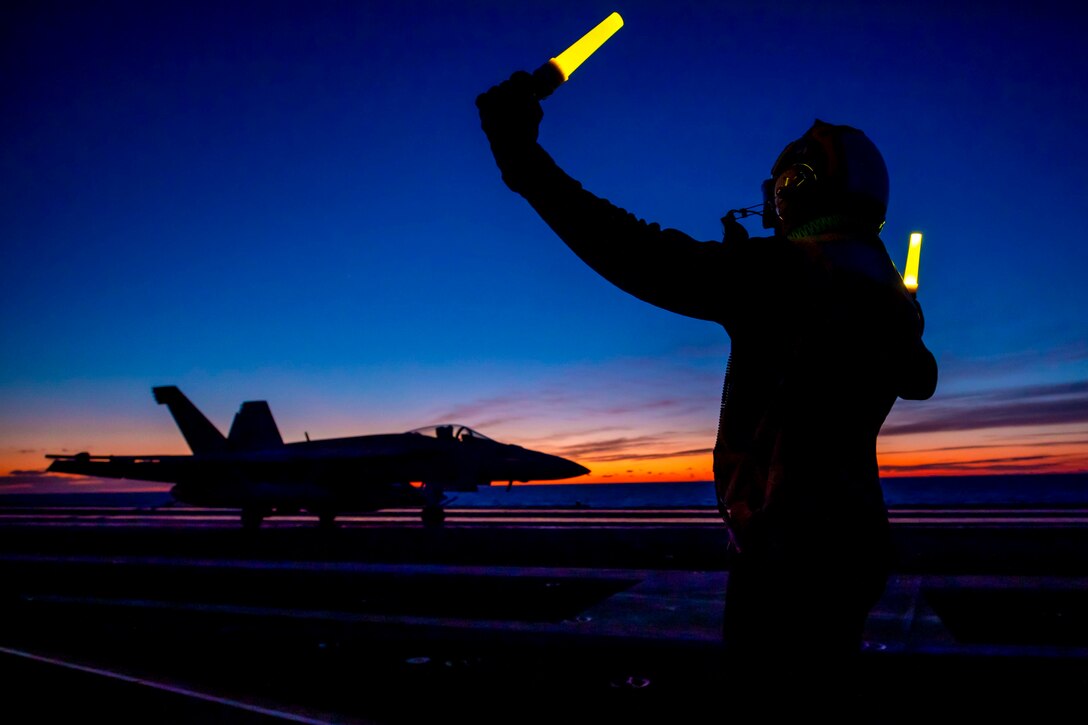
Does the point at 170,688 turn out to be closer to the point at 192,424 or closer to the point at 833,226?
the point at 833,226

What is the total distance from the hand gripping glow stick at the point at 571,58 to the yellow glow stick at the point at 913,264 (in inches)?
43.5

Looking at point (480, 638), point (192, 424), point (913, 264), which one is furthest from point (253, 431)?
point (913, 264)

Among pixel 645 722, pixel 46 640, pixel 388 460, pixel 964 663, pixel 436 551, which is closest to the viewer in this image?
pixel 645 722

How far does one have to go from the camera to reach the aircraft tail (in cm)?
2359

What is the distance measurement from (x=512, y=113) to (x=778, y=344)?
2.30 feet

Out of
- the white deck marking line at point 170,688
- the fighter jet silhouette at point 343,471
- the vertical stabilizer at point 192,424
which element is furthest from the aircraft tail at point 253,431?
the white deck marking line at point 170,688

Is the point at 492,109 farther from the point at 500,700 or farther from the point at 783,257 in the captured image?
the point at 500,700

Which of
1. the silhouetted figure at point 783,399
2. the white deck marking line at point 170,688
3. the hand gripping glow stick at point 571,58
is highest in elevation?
the hand gripping glow stick at point 571,58

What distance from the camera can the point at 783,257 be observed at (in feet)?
4.41

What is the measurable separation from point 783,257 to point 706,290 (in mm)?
202

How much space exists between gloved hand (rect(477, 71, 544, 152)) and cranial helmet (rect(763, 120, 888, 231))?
2.17 ft

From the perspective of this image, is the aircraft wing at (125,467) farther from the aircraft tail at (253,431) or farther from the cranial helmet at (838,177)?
the cranial helmet at (838,177)

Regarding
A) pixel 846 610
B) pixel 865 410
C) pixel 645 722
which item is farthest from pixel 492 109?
pixel 645 722

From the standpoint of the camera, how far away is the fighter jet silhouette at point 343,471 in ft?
62.5
